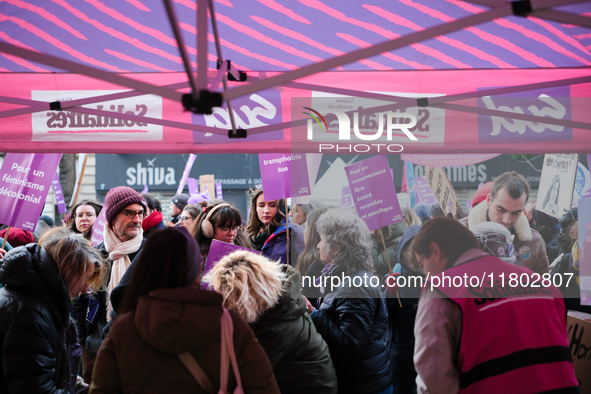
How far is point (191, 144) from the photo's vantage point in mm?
3398

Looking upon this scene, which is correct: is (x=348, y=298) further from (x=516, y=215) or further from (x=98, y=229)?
(x=98, y=229)

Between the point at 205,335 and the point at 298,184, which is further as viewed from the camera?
the point at 298,184

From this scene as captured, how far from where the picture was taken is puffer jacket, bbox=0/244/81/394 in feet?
7.32

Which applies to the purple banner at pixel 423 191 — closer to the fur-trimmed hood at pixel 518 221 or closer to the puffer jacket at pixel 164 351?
the fur-trimmed hood at pixel 518 221

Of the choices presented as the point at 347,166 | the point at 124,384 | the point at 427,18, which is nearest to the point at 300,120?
the point at 347,166

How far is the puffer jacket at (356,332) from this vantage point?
10.0 ft

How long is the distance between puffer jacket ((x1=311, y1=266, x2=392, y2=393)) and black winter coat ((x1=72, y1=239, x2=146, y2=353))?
1.64 m

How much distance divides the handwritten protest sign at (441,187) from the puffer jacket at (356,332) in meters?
0.88

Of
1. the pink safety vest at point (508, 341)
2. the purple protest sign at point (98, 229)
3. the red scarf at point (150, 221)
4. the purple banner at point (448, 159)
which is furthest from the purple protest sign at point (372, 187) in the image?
the purple protest sign at point (98, 229)

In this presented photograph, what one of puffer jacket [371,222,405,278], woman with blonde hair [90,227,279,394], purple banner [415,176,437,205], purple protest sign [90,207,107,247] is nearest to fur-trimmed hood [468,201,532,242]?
puffer jacket [371,222,405,278]

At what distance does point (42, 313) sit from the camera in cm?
236

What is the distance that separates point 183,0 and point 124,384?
1.94 m

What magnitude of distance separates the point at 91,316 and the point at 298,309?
2031 millimetres

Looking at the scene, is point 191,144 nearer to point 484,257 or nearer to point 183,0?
point 183,0
